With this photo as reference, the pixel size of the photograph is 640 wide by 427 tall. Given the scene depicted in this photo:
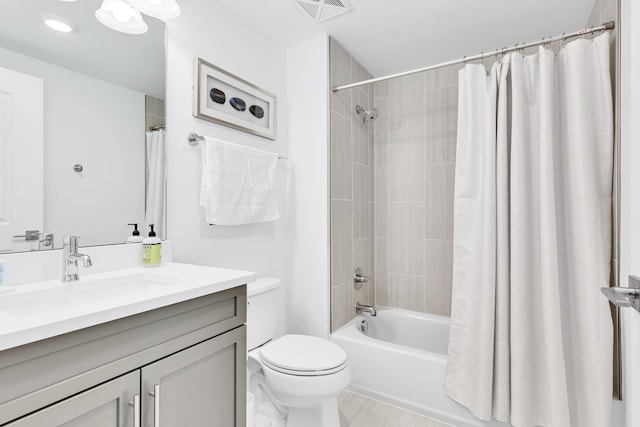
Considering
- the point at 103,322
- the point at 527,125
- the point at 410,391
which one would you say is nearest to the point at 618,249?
the point at 527,125

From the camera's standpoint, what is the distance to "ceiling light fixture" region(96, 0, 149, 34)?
4.00ft

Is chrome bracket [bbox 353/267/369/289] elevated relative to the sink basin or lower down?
lower down

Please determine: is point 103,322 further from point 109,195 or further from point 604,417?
point 604,417

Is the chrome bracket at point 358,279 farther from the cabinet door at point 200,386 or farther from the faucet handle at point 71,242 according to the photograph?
the faucet handle at point 71,242

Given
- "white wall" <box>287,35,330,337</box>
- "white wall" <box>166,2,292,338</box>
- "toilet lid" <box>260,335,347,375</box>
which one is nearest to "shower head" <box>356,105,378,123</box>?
"white wall" <box>287,35,330,337</box>

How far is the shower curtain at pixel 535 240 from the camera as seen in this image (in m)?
1.39

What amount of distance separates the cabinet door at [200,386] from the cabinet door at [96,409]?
38 millimetres

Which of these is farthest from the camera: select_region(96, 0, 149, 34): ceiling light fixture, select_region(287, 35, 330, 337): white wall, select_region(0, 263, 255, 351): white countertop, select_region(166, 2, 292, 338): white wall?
select_region(287, 35, 330, 337): white wall

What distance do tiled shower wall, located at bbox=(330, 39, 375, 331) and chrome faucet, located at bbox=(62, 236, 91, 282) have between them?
1.35 meters

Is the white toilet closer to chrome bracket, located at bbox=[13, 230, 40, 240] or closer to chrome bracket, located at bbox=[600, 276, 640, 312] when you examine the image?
chrome bracket, located at bbox=[13, 230, 40, 240]

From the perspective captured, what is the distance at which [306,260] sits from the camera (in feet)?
6.99

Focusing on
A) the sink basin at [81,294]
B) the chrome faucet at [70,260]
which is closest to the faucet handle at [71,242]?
the chrome faucet at [70,260]

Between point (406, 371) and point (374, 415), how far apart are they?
30 cm

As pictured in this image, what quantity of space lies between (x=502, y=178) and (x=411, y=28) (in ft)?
3.67
